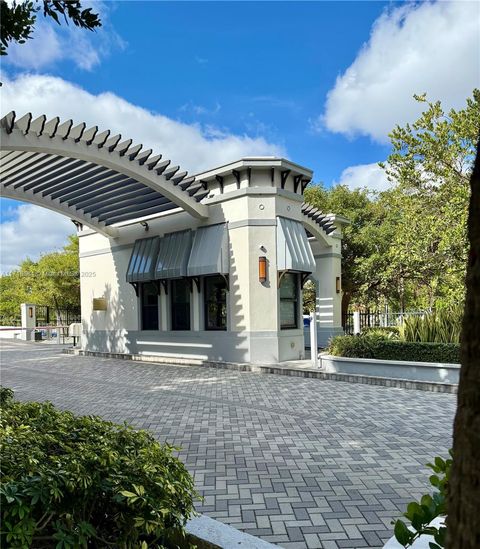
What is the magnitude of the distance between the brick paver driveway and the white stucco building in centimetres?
189

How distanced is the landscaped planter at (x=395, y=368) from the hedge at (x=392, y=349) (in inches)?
7.9

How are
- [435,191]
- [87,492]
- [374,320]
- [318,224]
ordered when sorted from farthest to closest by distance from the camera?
[374,320] < [318,224] < [435,191] < [87,492]

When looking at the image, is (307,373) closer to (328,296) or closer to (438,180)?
(328,296)

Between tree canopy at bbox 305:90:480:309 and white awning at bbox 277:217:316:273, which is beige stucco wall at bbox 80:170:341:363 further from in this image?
tree canopy at bbox 305:90:480:309

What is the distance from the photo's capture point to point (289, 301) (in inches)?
470

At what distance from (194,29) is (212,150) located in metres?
16.6

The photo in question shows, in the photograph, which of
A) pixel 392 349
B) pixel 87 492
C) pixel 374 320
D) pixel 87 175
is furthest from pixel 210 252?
pixel 87 492

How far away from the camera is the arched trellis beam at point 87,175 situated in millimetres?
8891

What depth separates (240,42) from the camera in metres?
5.67

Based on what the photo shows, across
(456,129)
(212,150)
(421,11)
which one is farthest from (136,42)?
(212,150)

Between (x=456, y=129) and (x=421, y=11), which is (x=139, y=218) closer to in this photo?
(x=456, y=129)

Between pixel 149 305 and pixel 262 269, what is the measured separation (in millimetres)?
4860

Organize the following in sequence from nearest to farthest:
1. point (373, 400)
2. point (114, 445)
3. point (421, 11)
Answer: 1. point (114, 445)
2. point (421, 11)
3. point (373, 400)

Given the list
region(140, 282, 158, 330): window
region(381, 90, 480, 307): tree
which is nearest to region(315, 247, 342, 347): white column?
region(381, 90, 480, 307): tree
